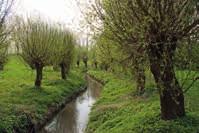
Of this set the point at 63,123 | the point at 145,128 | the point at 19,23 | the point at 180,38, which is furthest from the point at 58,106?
the point at 180,38

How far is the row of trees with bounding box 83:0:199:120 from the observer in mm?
13766

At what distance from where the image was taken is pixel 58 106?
110 feet

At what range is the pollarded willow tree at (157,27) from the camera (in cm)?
1375

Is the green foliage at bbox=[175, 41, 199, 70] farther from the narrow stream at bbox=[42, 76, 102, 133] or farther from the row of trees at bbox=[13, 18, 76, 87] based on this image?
the row of trees at bbox=[13, 18, 76, 87]

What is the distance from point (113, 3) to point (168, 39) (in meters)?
2.75

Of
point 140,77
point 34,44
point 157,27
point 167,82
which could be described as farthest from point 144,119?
point 34,44

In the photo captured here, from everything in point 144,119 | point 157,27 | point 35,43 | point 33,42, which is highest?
point 33,42

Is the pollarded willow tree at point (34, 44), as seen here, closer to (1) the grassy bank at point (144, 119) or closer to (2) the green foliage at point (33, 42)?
(2) the green foliage at point (33, 42)

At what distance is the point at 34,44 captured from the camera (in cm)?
3691

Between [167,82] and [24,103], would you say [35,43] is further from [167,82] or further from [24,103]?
[167,82]

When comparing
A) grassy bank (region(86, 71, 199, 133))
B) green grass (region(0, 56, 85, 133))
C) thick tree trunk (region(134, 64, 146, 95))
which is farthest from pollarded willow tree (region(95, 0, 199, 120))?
green grass (region(0, 56, 85, 133))

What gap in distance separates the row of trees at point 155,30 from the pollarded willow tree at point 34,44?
2164 cm

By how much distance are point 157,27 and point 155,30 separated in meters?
0.18

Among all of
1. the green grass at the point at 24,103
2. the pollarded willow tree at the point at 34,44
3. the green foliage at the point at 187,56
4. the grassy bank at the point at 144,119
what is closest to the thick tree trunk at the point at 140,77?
the grassy bank at the point at 144,119
